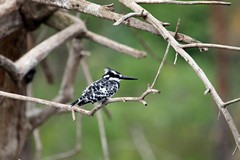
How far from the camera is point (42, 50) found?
431cm

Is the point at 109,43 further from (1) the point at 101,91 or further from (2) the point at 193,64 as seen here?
(2) the point at 193,64

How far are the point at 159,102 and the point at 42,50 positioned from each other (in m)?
5.09

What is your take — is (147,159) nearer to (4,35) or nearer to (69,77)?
(69,77)

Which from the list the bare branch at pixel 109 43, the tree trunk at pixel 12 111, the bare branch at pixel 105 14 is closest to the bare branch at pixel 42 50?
the bare branch at pixel 109 43

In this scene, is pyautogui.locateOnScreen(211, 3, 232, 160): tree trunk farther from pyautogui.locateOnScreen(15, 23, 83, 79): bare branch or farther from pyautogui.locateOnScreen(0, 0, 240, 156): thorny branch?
pyautogui.locateOnScreen(15, 23, 83, 79): bare branch

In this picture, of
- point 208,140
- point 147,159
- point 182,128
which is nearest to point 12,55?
point 147,159

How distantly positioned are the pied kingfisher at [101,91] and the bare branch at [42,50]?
718mm

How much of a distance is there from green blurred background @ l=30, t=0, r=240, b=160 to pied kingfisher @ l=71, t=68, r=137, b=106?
4887 mm

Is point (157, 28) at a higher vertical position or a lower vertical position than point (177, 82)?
higher

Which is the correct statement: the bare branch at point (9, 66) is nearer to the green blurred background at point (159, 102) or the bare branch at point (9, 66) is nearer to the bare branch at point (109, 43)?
the bare branch at point (109, 43)

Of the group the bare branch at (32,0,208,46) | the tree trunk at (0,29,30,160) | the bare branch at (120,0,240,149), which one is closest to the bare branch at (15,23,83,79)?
the tree trunk at (0,29,30,160)

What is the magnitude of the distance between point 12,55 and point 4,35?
355mm

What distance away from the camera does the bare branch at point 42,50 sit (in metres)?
4.16

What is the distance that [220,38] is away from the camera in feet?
28.7
